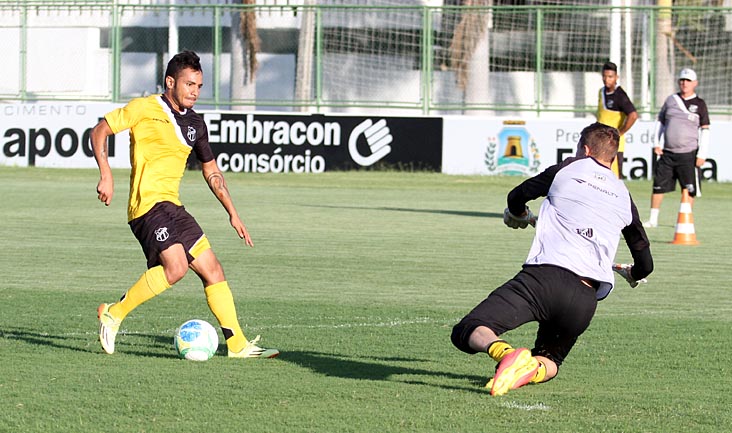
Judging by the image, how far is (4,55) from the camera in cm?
3284

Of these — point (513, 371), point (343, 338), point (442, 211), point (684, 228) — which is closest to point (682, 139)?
point (684, 228)

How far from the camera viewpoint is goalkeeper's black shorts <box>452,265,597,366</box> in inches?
271

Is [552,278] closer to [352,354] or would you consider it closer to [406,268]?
[352,354]

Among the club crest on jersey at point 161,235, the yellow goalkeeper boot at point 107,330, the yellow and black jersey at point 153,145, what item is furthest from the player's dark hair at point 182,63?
the yellow goalkeeper boot at point 107,330

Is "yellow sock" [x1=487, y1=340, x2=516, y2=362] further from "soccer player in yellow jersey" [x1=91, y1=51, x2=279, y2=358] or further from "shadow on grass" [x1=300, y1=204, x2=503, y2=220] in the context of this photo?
"shadow on grass" [x1=300, y1=204, x2=503, y2=220]

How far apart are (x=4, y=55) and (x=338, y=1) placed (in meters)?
8.44

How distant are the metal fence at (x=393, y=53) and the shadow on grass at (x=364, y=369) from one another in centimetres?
2170

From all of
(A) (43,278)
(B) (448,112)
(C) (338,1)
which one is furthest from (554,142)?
(A) (43,278)

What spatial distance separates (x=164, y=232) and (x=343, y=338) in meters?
1.60

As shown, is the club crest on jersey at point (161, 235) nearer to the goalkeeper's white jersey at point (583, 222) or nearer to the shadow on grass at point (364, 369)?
the shadow on grass at point (364, 369)

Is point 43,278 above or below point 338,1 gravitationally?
below

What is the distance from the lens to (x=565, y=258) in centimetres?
693

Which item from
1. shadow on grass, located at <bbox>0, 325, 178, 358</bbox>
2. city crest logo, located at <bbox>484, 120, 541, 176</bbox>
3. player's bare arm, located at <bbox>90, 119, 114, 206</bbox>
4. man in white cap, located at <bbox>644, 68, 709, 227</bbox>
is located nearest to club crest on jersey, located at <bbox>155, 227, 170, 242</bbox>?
player's bare arm, located at <bbox>90, 119, 114, 206</bbox>

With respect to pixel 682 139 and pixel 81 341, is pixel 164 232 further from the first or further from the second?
pixel 682 139
